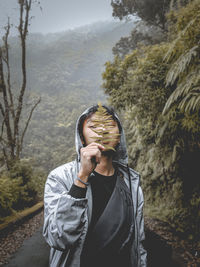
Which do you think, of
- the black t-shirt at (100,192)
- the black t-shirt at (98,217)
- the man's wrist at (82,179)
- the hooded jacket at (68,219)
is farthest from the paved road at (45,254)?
the man's wrist at (82,179)

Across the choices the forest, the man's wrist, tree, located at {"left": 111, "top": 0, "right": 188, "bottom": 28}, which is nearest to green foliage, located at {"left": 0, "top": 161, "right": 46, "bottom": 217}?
the forest

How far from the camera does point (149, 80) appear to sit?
4.06m

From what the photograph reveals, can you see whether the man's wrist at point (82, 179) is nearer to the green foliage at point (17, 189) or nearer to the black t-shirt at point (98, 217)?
the black t-shirt at point (98, 217)

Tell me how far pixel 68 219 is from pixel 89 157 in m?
0.40

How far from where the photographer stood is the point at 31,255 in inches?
137

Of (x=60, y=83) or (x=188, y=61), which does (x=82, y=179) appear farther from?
(x=60, y=83)

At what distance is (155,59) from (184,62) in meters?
1.22

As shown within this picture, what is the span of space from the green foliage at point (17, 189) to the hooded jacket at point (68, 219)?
4160mm

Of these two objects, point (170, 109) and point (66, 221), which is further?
point (170, 109)

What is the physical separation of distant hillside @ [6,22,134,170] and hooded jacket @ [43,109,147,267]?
10650 mm

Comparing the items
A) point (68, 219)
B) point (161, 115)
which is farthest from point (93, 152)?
point (161, 115)

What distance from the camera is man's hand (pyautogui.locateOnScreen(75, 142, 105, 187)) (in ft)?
2.50

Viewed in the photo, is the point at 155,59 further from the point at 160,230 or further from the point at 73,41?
the point at 73,41

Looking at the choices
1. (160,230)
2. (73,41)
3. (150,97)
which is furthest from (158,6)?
(73,41)
